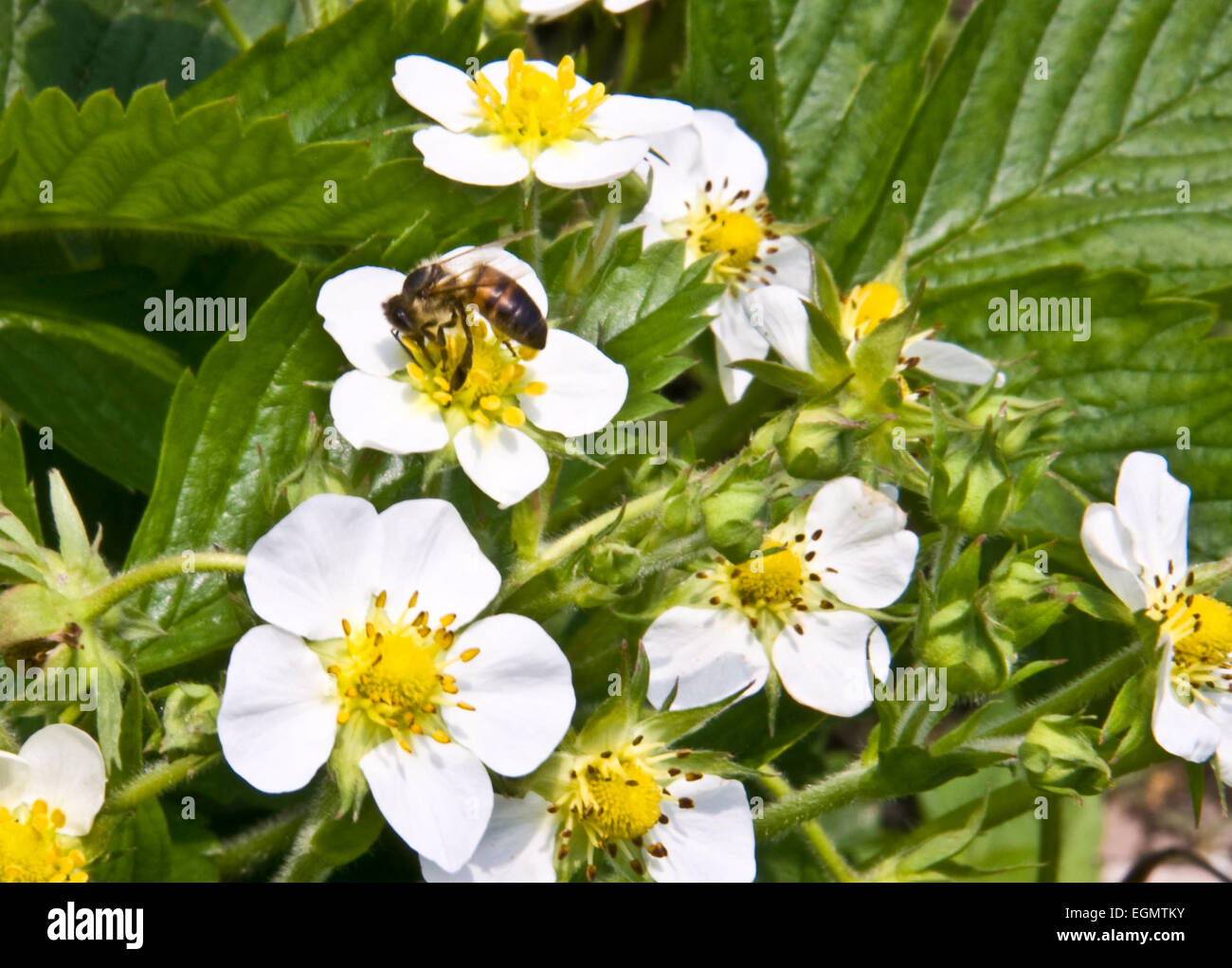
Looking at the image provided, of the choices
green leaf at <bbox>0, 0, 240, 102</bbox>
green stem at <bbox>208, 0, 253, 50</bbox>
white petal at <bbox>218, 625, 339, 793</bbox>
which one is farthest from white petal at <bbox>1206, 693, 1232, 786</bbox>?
green leaf at <bbox>0, 0, 240, 102</bbox>

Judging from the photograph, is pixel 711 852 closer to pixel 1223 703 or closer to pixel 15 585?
pixel 1223 703

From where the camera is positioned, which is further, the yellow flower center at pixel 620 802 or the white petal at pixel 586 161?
the white petal at pixel 586 161

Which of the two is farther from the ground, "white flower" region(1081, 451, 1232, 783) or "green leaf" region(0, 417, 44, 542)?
"green leaf" region(0, 417, 44, 542)

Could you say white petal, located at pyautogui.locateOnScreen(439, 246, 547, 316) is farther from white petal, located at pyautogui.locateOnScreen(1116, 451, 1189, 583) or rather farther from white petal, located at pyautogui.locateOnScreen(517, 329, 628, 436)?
white petal, located at pyautogui.locateOnScreen(1116, 451, 1189, 583)

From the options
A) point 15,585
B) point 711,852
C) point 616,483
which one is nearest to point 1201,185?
point 616,483

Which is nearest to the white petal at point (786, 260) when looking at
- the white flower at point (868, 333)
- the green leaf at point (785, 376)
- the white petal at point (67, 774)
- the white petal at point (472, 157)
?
the white flower at point (868, 333)

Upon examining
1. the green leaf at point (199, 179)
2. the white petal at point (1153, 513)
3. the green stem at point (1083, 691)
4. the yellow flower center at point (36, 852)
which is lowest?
the yellow flower center at point (36, 852)

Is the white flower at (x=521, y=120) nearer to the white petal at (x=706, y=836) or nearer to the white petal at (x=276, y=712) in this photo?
the white petal at (x=276, y=712)
